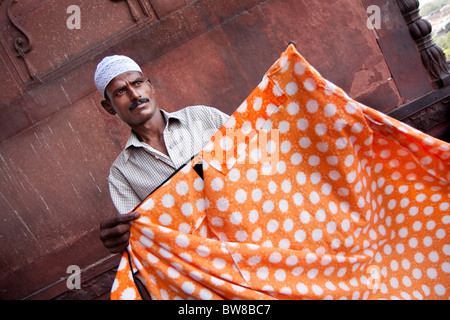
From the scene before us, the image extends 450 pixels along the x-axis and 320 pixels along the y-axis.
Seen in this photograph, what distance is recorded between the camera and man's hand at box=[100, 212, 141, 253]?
1.86 meters

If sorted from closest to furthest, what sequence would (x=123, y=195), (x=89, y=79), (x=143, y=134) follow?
(x=123, y=195), (x=143, y=134), (x=89, y=79)

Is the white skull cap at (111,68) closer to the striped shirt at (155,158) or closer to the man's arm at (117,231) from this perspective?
the striped shirt at (155,158)

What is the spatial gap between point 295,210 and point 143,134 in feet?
3.46

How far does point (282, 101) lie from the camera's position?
1967mm

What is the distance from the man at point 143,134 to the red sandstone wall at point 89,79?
5.16 feet

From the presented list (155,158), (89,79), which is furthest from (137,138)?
A: (89,79)

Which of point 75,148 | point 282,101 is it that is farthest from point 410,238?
point 75,148

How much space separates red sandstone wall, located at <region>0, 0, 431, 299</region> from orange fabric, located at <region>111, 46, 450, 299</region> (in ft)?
6.95

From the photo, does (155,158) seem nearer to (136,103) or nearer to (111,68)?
(136,103)

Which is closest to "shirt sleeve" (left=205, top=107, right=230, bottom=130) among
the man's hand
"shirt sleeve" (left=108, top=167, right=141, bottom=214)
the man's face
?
the man's face

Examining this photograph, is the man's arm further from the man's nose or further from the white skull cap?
the white skull cap

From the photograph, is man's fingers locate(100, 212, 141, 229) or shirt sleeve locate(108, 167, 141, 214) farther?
shirt sleeve locate(108, 167, 141, 214)

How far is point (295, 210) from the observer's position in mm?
1913
